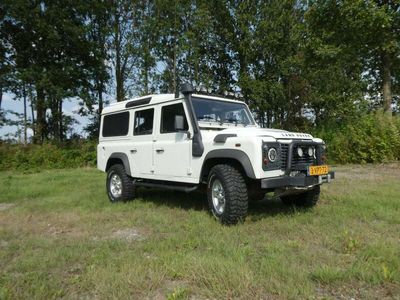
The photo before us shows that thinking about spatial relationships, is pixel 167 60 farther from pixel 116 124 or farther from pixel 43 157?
pixel 116 124

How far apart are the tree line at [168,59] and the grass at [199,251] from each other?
50.4 ft

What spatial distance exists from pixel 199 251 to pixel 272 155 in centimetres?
178

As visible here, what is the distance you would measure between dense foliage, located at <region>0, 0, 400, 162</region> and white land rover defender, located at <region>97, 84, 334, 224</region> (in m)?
13.3

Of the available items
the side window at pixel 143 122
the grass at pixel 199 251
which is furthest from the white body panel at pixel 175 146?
the grass at pixel 199 251

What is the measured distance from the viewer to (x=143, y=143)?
24.4ft

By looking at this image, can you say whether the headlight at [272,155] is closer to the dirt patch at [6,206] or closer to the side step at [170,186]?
the side step at [170,186]

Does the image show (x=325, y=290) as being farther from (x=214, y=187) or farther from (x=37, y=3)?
(x=37, y=3)

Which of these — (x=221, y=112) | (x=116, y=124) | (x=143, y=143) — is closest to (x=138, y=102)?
(x=143, y=143)

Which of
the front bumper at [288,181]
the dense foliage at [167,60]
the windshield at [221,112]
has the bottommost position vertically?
the front bumper at [288,181]

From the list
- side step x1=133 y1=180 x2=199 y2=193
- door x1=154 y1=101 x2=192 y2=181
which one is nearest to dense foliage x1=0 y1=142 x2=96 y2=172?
side step x1=133 y1=180 x2=199 y2=193

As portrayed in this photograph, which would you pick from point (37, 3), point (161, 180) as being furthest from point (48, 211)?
point (37, 3)

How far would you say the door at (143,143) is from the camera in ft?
23.9

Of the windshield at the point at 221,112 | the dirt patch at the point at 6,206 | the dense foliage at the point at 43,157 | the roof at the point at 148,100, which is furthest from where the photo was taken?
the dense foliage at the point at 43,157

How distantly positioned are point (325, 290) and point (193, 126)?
11.7ft
